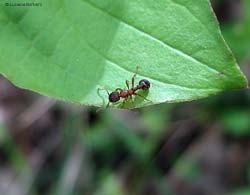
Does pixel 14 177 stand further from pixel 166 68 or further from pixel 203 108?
pixel 166 68

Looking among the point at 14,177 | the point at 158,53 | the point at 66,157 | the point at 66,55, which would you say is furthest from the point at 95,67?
the point at 14,177

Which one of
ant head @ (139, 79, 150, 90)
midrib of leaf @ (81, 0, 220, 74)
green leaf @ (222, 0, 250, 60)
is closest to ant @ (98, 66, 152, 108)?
ant head @ (139, 79, 150, 90)

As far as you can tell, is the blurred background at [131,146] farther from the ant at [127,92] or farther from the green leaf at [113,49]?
the green leaf at [113,49]

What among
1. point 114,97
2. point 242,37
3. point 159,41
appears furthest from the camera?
point 242,37

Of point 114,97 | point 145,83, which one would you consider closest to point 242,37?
point 114,97

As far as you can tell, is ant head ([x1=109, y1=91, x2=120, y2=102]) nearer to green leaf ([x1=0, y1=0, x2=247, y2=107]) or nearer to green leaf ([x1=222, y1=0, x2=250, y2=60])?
green leaf ([x1=0, y1=0, x2=247, y2=107])

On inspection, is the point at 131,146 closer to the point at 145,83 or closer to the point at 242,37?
the point at 242,37
